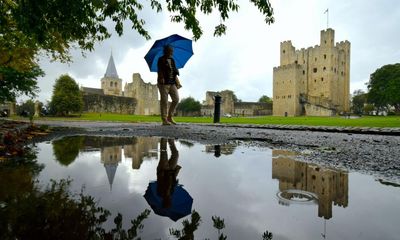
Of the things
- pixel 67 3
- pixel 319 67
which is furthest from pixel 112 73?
pixel 67 3

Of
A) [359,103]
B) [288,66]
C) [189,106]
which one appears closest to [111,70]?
[189,106]

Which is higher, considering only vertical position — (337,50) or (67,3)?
(337,50)

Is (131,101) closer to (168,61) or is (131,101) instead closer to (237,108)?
(237,108)

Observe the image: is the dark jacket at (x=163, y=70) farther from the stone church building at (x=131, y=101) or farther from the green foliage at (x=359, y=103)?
the green foliage at (x=359, y=103)

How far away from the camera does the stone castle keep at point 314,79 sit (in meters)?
60.3

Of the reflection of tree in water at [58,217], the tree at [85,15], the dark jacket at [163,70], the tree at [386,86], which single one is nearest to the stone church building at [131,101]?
the tree at [85,15]

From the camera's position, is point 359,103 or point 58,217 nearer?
point 58,217

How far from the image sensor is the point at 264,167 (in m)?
2.51

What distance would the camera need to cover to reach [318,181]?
196 centimetres

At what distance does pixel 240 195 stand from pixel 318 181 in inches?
27.4

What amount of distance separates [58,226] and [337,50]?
2846 inches

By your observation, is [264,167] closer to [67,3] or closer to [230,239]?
[230,239]

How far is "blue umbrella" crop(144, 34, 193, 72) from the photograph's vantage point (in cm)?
794

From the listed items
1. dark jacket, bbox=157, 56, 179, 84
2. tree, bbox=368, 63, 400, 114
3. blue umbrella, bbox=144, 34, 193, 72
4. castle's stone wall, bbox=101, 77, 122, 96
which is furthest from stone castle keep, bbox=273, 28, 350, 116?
dark jacket, bbox=157, 56, 179, 84
